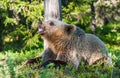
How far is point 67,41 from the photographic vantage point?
795 cm

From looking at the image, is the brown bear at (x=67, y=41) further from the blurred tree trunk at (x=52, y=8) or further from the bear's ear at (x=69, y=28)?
the blurred tree trunk at (x=52, y=8)

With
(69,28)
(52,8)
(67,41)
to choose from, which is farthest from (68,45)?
(52,8)

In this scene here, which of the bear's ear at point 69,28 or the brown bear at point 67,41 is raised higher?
the bear's ear at point 69,28

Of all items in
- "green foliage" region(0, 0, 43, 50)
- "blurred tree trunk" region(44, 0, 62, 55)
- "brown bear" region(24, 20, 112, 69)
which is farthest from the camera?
"green foliage" region(0, 0, 43, 50)

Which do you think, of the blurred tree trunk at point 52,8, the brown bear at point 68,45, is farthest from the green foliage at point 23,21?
the brown bear at point 68,45

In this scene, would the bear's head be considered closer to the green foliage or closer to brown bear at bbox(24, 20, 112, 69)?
brown bear at bbox(24, 20, 112, 69)

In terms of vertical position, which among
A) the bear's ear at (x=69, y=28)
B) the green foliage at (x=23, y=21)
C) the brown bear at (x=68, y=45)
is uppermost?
the bear's ear at (x=69, y=28)

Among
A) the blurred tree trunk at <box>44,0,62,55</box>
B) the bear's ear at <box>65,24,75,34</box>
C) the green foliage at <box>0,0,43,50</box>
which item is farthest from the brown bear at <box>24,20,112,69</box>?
the green foliage at <box>0,0,43,50</box>

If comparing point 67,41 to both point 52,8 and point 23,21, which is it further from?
point 23,21

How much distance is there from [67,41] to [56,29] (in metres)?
0.34

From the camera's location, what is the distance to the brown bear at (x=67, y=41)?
7.85m

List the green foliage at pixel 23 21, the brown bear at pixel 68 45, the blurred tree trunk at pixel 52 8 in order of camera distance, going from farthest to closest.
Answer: the green foliage at pixel 23 21 < the blurred tree trunk at pixel 52 8 < the brown bear at pixel 68 45

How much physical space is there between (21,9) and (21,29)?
1200 millimetres

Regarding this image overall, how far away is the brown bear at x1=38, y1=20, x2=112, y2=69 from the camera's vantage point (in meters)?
7.85
